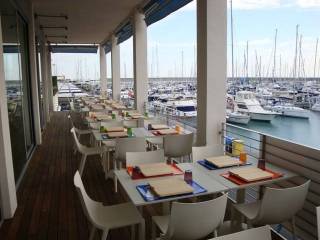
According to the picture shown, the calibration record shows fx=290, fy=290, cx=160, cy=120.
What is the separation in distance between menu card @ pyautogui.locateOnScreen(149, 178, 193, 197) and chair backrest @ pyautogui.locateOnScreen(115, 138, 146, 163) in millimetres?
1464

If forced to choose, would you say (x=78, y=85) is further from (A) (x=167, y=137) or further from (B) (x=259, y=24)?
(A) (x=167, y=137)

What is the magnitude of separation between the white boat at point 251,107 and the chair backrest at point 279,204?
13721mm

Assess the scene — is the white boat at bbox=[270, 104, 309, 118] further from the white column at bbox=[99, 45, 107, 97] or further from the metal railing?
the metal railing

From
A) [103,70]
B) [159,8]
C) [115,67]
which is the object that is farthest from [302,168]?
[103,70]

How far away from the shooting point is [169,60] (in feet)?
45.3

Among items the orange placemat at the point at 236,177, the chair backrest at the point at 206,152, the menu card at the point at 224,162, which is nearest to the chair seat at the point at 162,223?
the orange placemat at the point at 236,177

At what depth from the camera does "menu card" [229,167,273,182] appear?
7.25 feet

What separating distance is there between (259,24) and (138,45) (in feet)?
24.7

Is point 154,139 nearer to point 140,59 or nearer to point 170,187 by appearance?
point 170,187

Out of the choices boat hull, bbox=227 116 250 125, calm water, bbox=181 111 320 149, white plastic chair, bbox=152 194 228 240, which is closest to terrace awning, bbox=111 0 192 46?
white plastic chair, bbox=152 194 228 240

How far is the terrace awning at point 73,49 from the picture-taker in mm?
14772

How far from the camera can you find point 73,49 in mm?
15141

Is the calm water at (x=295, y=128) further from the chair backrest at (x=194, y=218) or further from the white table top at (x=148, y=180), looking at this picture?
the chair backrest at (x=194, y=218)

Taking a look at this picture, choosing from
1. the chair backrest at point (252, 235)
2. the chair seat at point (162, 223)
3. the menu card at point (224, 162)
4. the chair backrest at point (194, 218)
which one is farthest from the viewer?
the menu card at point (224, 162)
